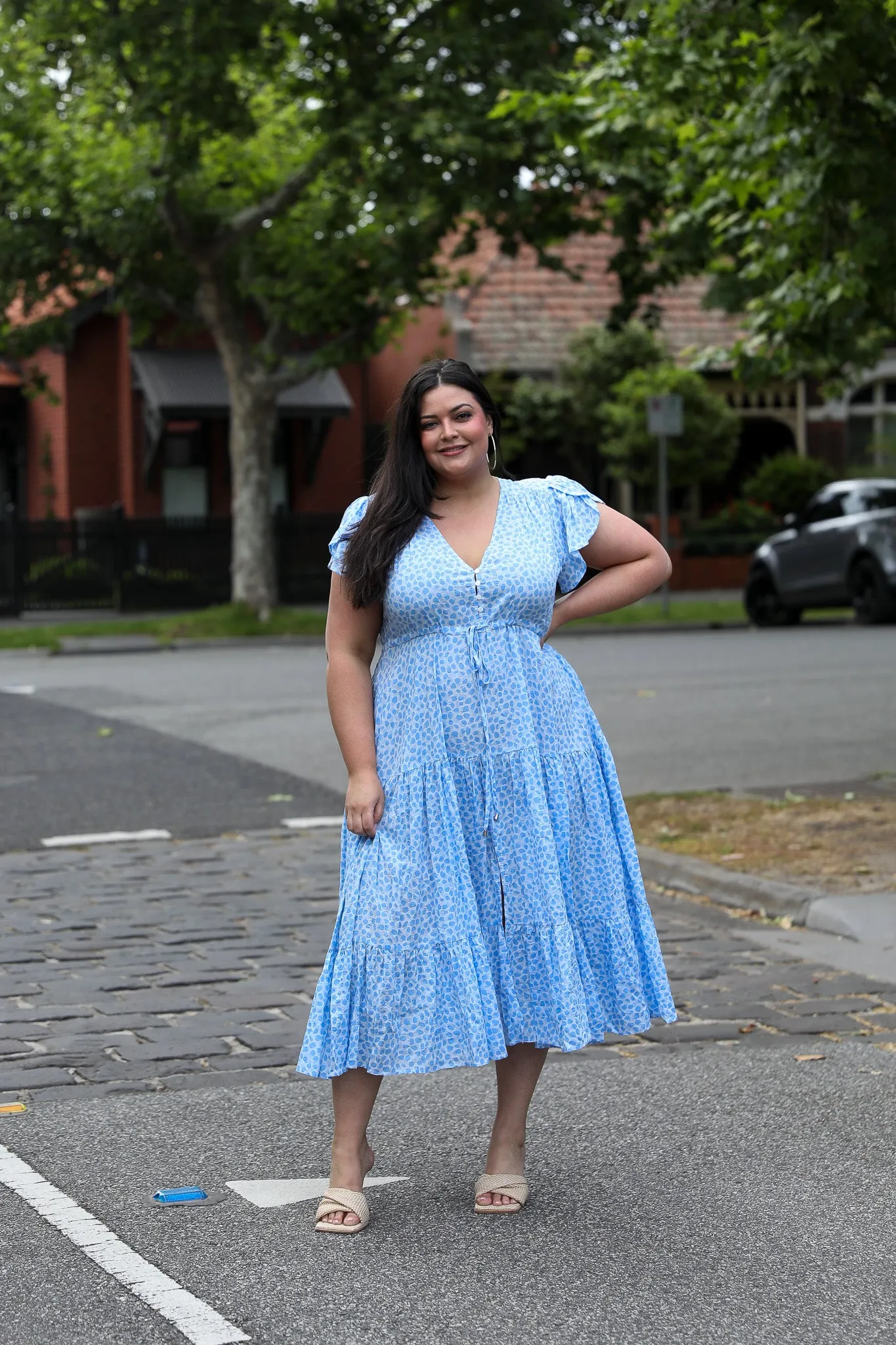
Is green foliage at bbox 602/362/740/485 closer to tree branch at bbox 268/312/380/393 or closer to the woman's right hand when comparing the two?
tree branch at bbox 268/312/380/393

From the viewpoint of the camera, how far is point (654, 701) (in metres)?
15.5

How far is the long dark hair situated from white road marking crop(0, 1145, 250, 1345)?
4.79 feet

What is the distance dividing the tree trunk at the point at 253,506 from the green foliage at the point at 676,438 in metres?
6.76

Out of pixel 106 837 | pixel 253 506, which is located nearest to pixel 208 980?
pixel 106 837

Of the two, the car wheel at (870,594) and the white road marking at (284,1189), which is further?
the car wheel at (870,594)

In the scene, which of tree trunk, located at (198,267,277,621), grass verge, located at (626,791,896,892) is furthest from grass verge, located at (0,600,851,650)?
grass verge, located at (626,791,896,892)

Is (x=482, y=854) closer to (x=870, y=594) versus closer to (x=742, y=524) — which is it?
(x=870, y=594)

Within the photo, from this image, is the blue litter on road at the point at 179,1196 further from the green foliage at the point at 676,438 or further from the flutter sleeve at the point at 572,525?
the green foliage at the point at 676,438

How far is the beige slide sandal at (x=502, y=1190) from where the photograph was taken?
4348 mm

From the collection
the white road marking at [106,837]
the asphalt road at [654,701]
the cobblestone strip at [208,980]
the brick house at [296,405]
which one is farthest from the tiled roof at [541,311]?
the cobblestone strip at [208,980]

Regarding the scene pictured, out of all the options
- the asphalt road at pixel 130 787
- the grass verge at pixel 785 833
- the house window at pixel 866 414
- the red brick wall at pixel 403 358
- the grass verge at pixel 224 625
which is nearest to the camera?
the grass verge at pixel 785 833

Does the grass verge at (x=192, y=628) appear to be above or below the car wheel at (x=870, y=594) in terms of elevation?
below

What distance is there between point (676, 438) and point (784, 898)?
2445cm

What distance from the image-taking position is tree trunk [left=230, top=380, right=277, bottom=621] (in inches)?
1022
